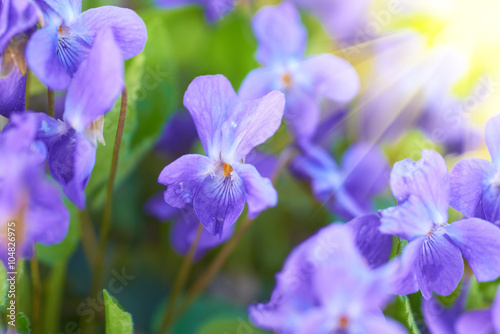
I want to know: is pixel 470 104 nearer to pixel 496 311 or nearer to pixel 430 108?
pixel 430 108

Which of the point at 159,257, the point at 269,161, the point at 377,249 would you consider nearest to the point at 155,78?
the point at 269,161

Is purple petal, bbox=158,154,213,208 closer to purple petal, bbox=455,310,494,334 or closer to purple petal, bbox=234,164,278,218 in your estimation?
purple petal, bbox=234,164,278,218

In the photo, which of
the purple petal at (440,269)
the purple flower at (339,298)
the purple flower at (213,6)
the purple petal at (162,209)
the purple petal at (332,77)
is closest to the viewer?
the purple flower at (339,298)

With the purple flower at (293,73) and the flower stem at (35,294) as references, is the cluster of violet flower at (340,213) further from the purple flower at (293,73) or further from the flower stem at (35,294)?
the flower stem at (35,294)

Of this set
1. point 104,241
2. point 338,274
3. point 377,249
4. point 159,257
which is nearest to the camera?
point 338,274

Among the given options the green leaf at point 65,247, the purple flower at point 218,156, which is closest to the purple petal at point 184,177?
the purple flower at point 218,156

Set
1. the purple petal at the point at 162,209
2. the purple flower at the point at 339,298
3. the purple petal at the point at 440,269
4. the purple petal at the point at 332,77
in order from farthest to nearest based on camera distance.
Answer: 1. the purple petal at the point at 162,209
2. the purple petal at the point at 332,77
3. the purple petal at the point at 440,269
4. the purple flower at the point at 339,298

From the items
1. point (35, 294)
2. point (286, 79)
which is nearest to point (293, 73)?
point (286, 79)
